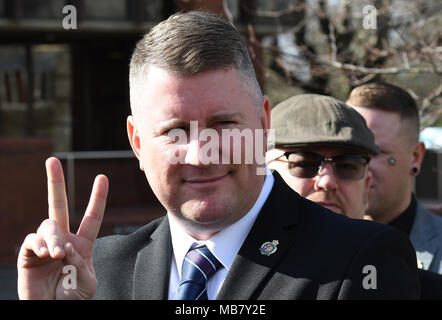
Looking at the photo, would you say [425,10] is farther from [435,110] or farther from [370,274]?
[370,274]

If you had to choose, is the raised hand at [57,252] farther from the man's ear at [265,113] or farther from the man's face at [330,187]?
the man's face at [330,187]

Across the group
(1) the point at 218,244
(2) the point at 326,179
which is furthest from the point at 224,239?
(2) the point at 326,179

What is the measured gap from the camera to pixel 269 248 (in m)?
2.21

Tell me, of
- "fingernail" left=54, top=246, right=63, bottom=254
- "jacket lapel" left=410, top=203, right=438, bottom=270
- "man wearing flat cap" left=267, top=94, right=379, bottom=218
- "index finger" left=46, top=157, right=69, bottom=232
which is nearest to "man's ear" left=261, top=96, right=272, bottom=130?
"index finger" left=46, top=157, right=69, bottom=232

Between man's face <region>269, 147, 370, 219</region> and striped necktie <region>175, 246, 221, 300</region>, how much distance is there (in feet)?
4.44

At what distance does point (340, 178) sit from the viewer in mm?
3545

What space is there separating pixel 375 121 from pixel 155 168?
2442mm

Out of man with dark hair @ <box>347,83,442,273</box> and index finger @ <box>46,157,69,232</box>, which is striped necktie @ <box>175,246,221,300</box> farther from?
man with dark hair @ <box>347,83,442,273</box>

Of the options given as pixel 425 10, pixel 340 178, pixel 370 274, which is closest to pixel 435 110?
pixel 425 10

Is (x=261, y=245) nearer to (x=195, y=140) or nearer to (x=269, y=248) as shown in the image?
(x=269, y=248)

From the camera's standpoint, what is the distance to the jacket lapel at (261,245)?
211 centimetres

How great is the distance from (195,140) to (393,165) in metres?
2.53

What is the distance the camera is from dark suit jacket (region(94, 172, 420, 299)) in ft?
6.84

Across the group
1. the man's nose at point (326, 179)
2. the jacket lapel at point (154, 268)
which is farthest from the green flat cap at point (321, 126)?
the jacket lapel at point (154, 268)
